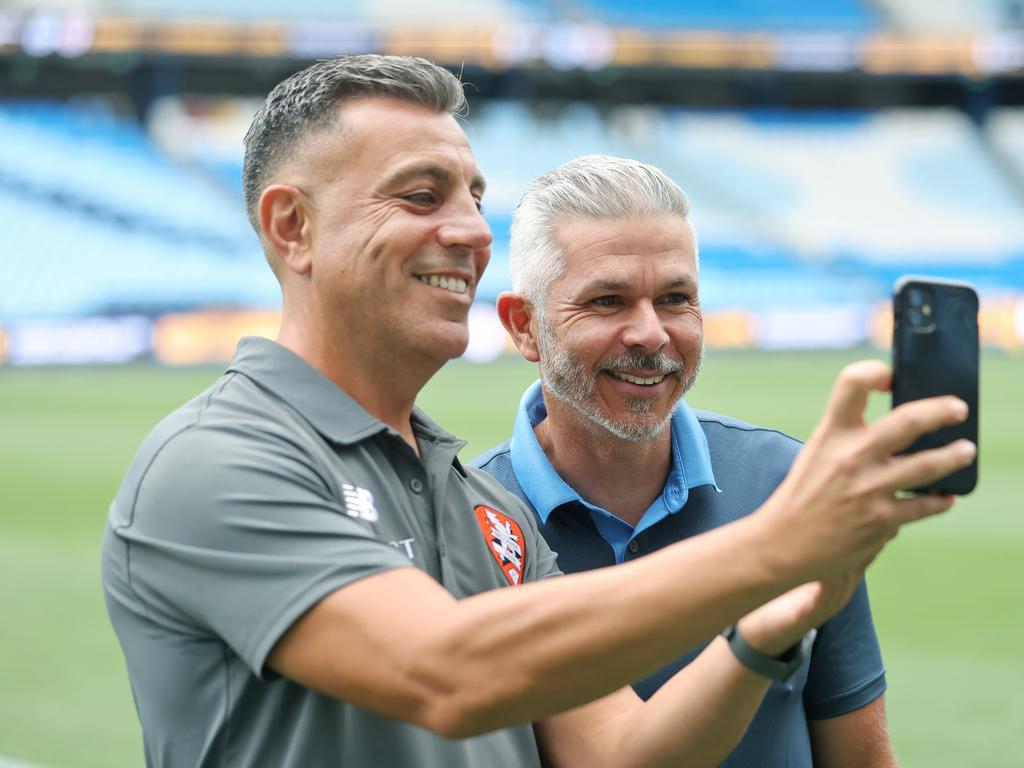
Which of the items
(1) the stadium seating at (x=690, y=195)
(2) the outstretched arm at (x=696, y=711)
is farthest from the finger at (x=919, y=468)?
(1) the stadium seating at (x=690, y=195)

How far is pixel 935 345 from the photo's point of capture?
147 centimetres

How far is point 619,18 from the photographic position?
1241 inches

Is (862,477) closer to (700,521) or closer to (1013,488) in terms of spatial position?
(700,521)

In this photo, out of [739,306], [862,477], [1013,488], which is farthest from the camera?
[739,306]

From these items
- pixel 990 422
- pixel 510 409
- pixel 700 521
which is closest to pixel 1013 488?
pixel 990 422

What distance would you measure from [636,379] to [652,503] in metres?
0.26

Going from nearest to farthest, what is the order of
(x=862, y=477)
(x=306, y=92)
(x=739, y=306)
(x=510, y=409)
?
1. (x=862, y=477)
2. (x=306, y=92)
3. (x=510, y=409)
4. (x=739, y=306)

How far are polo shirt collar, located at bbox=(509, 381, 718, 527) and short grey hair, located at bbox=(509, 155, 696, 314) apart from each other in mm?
324

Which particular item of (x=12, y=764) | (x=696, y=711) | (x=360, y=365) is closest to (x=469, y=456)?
(x=12, y=764)

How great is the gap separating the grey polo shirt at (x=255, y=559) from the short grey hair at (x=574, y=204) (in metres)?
0.85

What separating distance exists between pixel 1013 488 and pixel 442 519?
1006 cm

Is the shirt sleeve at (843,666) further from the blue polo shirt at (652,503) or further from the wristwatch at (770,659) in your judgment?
the wristwatch at (770,659)

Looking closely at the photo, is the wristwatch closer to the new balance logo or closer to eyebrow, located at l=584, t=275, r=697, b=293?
the new balance logo

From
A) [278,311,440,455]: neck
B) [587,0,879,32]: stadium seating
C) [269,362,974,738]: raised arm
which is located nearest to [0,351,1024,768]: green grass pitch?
[278,311,440,455]: neck
